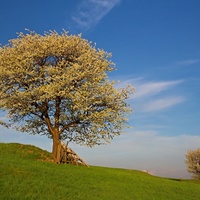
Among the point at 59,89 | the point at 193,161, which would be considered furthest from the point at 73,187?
the point at 193,161

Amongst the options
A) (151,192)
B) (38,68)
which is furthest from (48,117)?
(151,192)

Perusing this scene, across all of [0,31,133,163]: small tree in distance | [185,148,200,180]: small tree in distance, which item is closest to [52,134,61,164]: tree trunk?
[0,31,133,163]: small tree in distance

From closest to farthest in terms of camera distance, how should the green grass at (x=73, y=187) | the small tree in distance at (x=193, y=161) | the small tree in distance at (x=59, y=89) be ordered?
the green grass at (x=73, y=187), the small tree in distance at (x=59, y=89), the small tree in distance at (x=193, y=161)

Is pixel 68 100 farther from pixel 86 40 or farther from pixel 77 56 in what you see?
pixel 86 40

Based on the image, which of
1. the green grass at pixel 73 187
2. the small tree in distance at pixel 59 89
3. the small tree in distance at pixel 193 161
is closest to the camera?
the green grass at pixel 73 187

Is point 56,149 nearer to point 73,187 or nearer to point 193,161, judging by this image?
point 73,187

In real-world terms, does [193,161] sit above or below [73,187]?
above

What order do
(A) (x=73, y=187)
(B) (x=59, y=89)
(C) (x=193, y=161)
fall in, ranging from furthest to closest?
(C) (x=193, y=161), (B) (x=59, y=89), (A) (x=73, y=187)

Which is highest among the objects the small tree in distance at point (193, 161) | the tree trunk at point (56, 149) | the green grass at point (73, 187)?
the small tree in distance at point (193, 161)

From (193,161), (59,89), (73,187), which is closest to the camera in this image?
(73,187)

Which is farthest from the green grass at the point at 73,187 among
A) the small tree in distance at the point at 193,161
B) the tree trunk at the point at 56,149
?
the small tree in distance at the point at 193,161

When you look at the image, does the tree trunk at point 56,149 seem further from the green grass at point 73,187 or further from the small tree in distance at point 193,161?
the small tree in distance at point 193,161

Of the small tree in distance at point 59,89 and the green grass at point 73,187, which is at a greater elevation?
the small tree in distance at point 59,89

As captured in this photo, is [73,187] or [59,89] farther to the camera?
[59,89]
